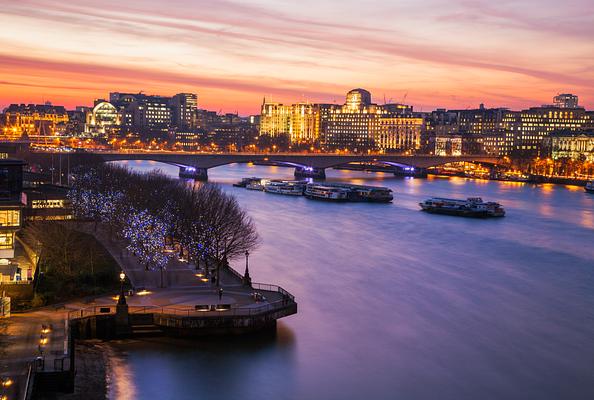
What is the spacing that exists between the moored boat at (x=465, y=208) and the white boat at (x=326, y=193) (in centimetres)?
683

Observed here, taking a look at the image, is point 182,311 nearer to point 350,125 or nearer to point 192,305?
point 192,305

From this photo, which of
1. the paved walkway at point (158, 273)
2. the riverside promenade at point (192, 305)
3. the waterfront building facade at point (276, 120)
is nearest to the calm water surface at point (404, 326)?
the riverside promenade at point (192, 305)

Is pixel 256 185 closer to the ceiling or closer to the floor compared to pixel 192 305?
closer to the floor

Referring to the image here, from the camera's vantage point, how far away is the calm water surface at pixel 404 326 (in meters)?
15.5

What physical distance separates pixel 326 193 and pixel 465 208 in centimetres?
1053

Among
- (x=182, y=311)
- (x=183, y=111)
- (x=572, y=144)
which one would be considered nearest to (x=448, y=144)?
(x=572, y=144)

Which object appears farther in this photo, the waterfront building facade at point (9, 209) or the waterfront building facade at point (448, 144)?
the waterfront building facade at point (448, 144)

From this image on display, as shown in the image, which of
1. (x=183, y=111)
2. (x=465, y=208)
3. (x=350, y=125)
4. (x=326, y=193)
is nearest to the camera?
(x=465, y=208)

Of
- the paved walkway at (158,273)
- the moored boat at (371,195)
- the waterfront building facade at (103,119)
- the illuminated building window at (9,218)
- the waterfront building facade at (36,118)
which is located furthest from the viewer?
the waterfront building facade at (103,119)

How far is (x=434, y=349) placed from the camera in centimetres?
1786

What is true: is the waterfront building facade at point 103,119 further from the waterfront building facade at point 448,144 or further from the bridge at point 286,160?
the bridge at point 286,160

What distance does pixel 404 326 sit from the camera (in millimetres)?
19734

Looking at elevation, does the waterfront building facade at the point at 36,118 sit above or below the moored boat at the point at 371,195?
above

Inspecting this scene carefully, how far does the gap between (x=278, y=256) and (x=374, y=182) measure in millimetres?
40509
